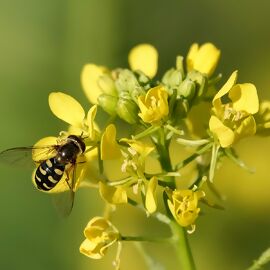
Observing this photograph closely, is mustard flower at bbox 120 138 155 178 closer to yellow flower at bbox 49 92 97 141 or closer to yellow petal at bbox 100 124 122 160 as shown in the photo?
yellow petal at bbox 100 124 122 160

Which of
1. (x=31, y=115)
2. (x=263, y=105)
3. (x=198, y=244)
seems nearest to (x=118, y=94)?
(x=263, y=105)

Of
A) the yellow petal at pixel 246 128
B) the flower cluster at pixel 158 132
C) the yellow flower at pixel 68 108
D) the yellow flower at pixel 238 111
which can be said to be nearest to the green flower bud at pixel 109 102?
the flower cluster at pixel 158 132

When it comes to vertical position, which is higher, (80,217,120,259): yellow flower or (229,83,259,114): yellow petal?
(229,83,259,114): yellow petal

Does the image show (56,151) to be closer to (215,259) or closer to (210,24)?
(215,259)

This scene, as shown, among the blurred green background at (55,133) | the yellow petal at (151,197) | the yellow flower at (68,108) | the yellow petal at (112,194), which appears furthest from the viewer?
the blurred green background at (55,133)

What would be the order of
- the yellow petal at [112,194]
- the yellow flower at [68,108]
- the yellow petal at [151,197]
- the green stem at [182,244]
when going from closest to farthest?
1. the yellow petal at [151,197]
2. the yellow petal at [112,194]
3. the green stem at [182,244]
4. the yellow flower at [68,108]

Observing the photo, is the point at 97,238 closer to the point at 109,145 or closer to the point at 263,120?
the point at 109,145

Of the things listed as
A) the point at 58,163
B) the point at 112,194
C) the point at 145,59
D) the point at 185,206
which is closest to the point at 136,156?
the point at 112,194

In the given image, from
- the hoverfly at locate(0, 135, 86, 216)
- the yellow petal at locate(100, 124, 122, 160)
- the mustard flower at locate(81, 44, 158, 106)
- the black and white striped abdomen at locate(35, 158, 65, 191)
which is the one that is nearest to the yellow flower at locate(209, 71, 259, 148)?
the yellow petal at locate(100, 124, 122, 160)

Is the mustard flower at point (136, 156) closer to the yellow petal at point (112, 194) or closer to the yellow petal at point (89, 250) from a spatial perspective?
the yellow petal at point (112, 194)
